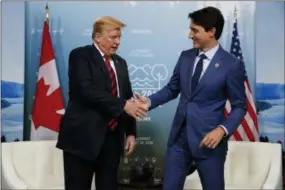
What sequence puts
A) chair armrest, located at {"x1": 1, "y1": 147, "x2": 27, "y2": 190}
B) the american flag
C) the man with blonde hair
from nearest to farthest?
the man with blonde hair, chair armrest, located at {"x1": 1, "y1": 147, "x2": 27, "y2": 190}, the american flag

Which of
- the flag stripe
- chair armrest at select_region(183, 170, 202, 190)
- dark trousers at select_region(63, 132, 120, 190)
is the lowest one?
chair armrest at select_region(183, 170, 202, 190)

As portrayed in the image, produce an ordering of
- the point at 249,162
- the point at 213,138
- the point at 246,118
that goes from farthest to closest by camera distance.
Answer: the point at 246,118 → the point at 249,162 → the point at 213,138

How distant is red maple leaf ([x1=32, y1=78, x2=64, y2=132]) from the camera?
491 cm

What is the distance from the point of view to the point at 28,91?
507 centimetres

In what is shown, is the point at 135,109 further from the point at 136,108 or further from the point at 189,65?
the point at 189,65

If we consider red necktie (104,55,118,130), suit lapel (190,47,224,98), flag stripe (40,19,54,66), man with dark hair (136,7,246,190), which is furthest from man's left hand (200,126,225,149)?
flag stripe (40,19,54,66)

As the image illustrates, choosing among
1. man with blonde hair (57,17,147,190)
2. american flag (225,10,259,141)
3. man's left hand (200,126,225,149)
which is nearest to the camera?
man's left hand (200,126,225,149)

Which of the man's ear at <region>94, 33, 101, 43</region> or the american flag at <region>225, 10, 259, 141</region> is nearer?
the man's ear at <region>94, 33, 101, 43</region>

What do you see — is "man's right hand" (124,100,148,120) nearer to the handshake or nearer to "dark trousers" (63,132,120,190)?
the handshake

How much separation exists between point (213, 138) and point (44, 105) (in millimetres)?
2819

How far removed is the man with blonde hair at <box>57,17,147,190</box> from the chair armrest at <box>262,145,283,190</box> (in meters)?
1.84

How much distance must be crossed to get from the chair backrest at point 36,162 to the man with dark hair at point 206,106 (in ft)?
6.78

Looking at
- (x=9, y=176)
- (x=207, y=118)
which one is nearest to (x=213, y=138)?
(x=207, y=118)

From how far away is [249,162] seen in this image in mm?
4547
